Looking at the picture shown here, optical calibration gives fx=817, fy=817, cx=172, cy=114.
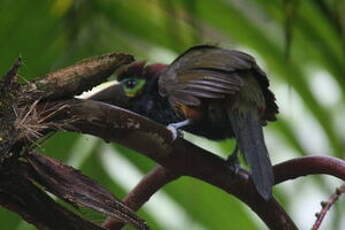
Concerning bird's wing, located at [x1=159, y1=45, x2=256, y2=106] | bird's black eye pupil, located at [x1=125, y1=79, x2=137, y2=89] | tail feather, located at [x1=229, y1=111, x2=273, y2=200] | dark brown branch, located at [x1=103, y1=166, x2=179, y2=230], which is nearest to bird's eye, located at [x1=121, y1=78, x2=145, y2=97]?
bird's black eye pupil, located at [x1=125, y1=79, x2=137, y2=89]

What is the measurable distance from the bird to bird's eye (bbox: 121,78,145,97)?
0.05 meters

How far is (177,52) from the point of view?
243 cm

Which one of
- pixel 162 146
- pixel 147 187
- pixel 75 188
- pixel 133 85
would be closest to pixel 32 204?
pixel 75 188

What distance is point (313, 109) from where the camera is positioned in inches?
94.7

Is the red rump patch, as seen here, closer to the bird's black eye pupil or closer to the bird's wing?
the bird's black eye pupil

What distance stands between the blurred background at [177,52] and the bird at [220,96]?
11 centimetres

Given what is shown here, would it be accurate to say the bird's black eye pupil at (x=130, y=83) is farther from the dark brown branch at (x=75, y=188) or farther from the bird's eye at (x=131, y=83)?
the dark brown branch at (x=75, y=188)

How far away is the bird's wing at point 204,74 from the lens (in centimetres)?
192

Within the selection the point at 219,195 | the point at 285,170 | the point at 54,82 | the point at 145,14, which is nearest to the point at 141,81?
the point at 145,14

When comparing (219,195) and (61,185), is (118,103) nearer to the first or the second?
(219,195)

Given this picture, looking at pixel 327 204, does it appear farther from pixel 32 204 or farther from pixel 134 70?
pixel 134 70

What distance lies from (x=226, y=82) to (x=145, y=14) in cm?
62

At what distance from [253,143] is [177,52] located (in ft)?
2.06

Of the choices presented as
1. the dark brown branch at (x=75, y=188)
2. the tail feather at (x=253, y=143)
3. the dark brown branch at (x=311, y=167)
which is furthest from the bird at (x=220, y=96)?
the dark brown branch at (x=75, y=188)
